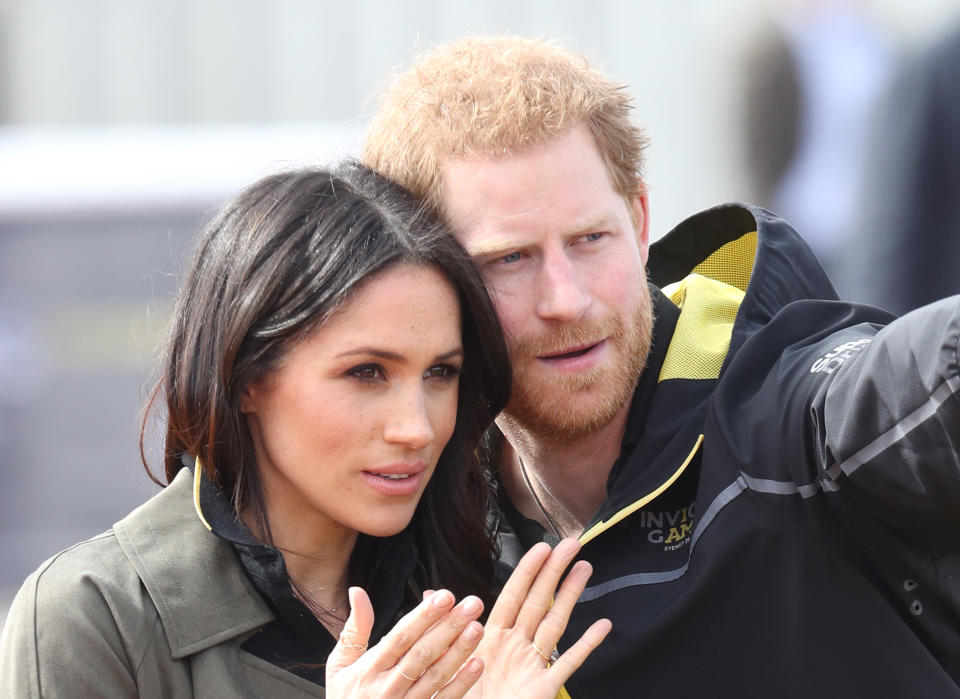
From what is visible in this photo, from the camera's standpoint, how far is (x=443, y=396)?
2.44 m

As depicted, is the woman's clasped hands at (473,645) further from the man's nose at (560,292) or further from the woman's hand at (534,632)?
the man's nose at (560,292)

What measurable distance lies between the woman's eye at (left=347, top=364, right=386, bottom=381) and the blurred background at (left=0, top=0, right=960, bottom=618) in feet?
9.03

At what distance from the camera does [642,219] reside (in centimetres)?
291

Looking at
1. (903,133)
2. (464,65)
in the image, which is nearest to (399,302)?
(464,65)

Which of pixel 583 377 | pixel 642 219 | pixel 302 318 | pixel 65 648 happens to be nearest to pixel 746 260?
pixel 642 219

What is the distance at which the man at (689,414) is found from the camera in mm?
1960

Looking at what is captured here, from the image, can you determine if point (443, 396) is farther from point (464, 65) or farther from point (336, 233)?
point (464, 65)

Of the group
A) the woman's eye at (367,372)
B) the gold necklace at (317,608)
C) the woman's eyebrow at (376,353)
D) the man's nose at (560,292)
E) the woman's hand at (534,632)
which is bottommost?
the gold necklace at (317,608)

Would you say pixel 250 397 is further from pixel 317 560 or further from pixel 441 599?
pixel 441 599

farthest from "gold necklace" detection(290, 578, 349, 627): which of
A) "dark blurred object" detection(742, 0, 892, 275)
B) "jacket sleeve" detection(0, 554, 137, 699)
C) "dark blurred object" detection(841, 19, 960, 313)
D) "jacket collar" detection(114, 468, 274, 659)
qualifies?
"dark blurred object" detection(742, 0, 892, 275)

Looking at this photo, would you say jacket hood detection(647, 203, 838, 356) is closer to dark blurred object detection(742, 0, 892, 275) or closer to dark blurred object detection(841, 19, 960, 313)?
dark blurred object detection(841, 19, 960, 313)

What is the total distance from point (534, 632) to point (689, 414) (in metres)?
0.54

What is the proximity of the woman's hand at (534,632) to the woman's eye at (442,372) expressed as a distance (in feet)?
1.37

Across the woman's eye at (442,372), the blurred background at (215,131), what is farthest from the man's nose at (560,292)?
the blurred background at (215,131)
